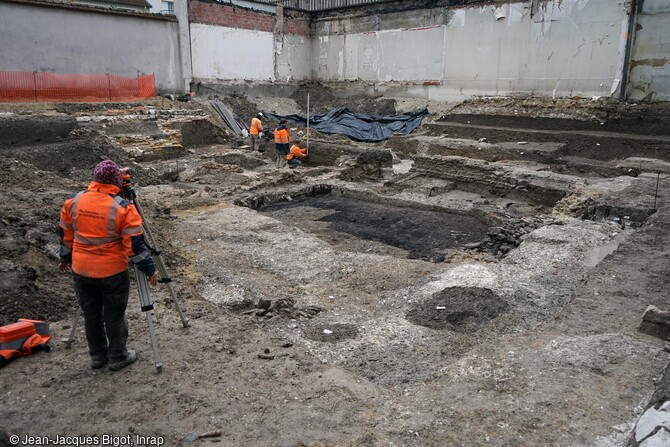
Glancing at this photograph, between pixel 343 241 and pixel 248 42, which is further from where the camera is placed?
pixel 248 42

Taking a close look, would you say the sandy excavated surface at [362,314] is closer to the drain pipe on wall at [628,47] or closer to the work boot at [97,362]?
the work boot at [97,362]

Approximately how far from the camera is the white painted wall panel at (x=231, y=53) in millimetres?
21344

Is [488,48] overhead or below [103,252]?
overhead

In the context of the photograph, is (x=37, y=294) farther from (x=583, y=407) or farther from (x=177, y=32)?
(x=177, y=32)

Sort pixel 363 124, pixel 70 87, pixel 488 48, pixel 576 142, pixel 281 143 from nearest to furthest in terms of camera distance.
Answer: pixel 281 143
pixel 576 142
pixel 70 87
pixel 363 124
pixel 488 48

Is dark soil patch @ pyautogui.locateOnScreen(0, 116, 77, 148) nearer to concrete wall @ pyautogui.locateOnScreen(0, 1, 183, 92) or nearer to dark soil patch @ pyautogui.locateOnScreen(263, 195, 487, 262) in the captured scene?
concrete wall @ pyautogui.locateOnScreen(0, 1, 183, 92)

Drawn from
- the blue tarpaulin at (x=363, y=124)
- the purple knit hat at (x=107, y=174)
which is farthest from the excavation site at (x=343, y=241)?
the blue tarpaulin at (x=363, y=124)

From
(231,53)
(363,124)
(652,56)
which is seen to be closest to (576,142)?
(652,56)

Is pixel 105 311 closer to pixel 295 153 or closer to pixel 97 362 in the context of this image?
pixel 97 362

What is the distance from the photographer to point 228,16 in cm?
2234

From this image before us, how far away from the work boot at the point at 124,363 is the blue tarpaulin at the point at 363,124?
15.0 meters

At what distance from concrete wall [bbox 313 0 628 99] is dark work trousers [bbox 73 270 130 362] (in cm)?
1791

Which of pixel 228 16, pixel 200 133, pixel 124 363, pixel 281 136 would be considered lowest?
pixel 124 363

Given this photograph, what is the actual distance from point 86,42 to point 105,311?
16.2m
